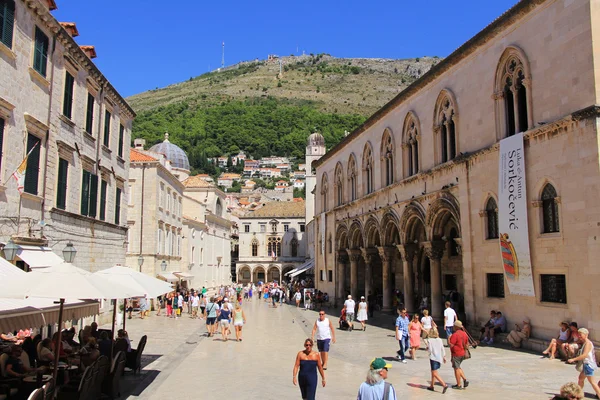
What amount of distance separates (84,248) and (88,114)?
5561 mm

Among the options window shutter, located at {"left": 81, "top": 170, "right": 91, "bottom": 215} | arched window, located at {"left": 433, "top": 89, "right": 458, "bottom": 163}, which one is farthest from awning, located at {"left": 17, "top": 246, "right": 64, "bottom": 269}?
arched window, located at {"left": 433, "top": 89, "right": 458, "bottom": 163}

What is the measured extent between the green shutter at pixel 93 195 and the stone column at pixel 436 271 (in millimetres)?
14662

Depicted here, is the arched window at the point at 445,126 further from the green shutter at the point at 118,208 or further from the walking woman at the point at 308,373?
the green shutter at the point at 118,208

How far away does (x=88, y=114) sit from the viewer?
73.4 ft

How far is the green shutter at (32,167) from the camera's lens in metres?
16.9

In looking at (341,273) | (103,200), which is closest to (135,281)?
(103,200)

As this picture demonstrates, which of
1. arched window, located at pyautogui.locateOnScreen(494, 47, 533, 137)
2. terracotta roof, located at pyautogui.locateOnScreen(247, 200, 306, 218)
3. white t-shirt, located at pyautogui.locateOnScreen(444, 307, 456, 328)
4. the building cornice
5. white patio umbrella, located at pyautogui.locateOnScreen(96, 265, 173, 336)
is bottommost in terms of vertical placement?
white t-shirt, located at pyautogui.locateOnScreen(444, 307, 456, 328)

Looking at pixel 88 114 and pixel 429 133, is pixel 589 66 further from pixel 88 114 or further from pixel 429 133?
pixel 88 114

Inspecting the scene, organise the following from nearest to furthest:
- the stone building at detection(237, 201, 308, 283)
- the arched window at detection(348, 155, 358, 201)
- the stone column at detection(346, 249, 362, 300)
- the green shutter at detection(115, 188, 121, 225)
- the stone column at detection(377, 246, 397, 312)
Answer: the green shutter at detection(115, 188, 121, 225) < the stone column at detection(377, 246, 397, 312) < the stone column at detection(346, 249, 362, 300) < the arched window at detection(348, 155, 358, 201) < the stone building at detection(237, 201, 308, 283)

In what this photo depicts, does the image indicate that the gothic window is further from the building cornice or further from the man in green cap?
the man in green cap

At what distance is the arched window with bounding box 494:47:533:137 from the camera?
17625 millimetres

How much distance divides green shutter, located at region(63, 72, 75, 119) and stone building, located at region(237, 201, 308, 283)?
66.3 m

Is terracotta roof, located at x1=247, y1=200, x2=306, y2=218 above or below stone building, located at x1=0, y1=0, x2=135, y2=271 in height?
above

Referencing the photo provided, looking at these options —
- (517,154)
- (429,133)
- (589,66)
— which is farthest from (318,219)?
(589,66)
